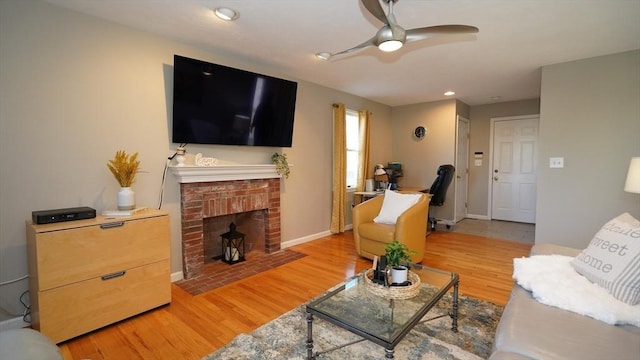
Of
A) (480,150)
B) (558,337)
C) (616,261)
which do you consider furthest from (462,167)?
(558,337)

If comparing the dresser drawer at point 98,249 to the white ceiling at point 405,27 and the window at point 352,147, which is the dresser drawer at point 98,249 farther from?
the window at point 352,147

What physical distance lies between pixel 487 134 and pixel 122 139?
6.14m

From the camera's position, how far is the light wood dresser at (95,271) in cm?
188

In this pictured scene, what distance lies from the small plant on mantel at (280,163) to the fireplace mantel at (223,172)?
0.06 metres

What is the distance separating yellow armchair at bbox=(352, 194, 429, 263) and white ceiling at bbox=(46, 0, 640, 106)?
1665mm

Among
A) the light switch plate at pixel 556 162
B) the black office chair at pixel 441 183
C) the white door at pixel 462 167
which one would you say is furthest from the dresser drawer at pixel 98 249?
the white door at pixel 462 167

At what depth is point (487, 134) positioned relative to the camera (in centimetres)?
596

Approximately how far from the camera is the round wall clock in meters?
5.68

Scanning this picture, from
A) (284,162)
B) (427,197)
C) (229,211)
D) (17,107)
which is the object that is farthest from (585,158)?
(17,107)

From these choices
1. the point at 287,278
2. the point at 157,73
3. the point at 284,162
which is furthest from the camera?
the point at 284,162

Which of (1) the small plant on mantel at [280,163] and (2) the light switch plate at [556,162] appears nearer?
(2) the light switch plate at [556,162]

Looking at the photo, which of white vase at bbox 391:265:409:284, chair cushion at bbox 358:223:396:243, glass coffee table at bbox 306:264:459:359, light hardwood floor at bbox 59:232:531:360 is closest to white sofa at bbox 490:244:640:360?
glass coffee table at bbox 306:264:459:359

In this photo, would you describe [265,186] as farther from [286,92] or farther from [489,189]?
[489,189]

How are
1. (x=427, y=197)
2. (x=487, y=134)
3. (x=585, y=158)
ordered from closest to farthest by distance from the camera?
(x=585, y=158) < (x=427, y=197) < (x=487, y=134)
